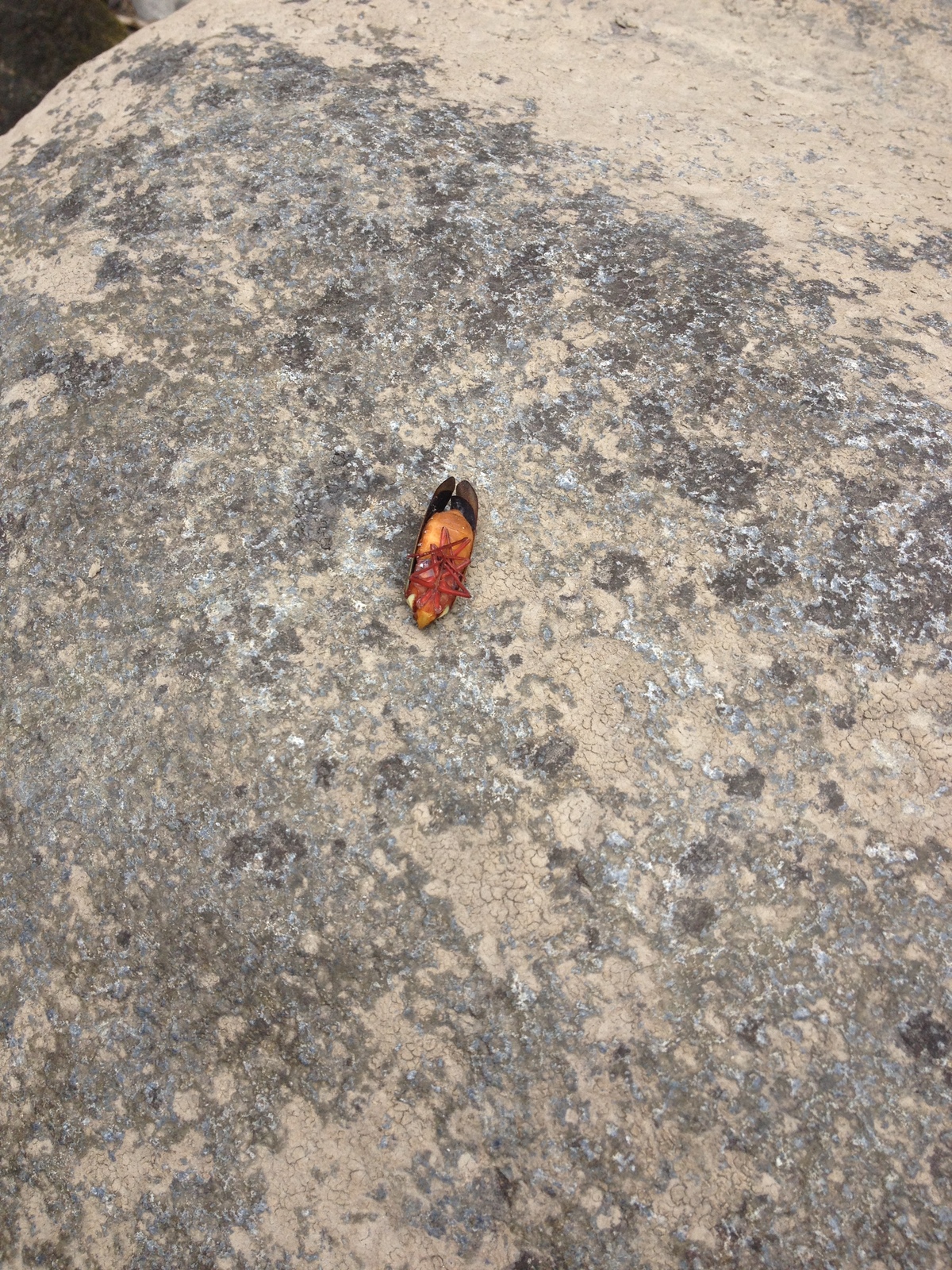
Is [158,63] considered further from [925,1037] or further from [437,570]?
[925,1037]

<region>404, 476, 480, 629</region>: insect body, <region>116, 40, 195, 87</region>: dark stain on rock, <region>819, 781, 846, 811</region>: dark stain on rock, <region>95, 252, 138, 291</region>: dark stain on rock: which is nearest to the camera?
<region>819, 781, 846, 811</region>: dark stain on rock

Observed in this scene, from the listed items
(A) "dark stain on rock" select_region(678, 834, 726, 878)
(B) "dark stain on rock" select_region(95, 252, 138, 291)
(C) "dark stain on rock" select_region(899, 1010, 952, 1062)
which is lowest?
(C) "dark stain on rock" select_region(899, 1010, 952, 1062)

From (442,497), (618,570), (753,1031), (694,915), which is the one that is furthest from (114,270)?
(753,1031)

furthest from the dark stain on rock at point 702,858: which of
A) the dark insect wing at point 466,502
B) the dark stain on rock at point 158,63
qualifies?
the dark stain on rock at point 158,63

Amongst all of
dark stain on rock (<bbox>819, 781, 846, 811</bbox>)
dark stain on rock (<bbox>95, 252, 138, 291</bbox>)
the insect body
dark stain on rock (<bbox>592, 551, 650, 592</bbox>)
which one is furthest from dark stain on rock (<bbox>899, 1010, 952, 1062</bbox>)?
dark stain on rock (<bbox>95, 252, 138, 291</bbox>)

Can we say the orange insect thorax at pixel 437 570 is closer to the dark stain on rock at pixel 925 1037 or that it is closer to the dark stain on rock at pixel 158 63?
the dark stain on rock at pixel 925 1037

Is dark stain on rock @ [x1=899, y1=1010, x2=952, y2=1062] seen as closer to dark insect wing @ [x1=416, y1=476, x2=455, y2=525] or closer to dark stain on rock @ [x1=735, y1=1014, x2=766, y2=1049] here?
dark stain on rock @ [x1=735, y1=1014, x2=766, y2=1049]

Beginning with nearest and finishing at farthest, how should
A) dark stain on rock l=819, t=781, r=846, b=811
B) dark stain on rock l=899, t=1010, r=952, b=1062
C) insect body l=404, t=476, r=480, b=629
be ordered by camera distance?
dark stain on rock l=899, t=1010, r=952, b=1062, dark stain on rock l=819, t=781, r=846, b=811, insect body l=404, t=476, r=480, b=629
